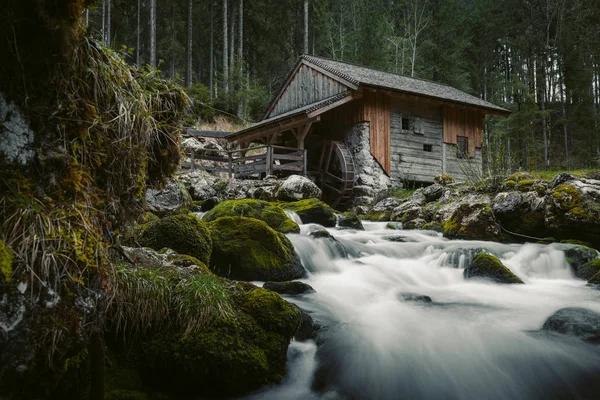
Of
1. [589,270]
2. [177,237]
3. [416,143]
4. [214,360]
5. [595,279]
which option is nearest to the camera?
[214,360]

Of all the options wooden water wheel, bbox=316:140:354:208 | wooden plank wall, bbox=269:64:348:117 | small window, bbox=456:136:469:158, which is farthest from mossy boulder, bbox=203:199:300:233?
small window, bbox=456:136:469:158

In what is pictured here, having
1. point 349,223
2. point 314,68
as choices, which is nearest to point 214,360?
point 349,223

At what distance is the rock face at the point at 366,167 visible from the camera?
1644 cm

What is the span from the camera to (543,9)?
29.2m

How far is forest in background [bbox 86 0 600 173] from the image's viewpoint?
26922 mm

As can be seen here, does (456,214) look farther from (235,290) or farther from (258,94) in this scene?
(258,94)

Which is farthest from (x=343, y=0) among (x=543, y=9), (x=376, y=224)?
(x=376, y=224)

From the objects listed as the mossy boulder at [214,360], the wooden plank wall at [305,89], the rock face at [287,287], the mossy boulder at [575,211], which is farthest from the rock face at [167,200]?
the wooden plank wall at [305,89]

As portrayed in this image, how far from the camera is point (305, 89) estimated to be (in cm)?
1991

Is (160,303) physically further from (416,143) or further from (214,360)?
(416,143)

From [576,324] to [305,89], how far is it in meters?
17.1

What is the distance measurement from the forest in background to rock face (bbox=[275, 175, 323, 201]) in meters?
12.9

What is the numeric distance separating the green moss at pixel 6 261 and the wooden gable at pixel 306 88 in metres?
15.1

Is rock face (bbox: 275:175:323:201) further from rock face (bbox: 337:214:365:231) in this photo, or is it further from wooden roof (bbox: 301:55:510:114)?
wooden roof (bbox: 301:55:510:114)
